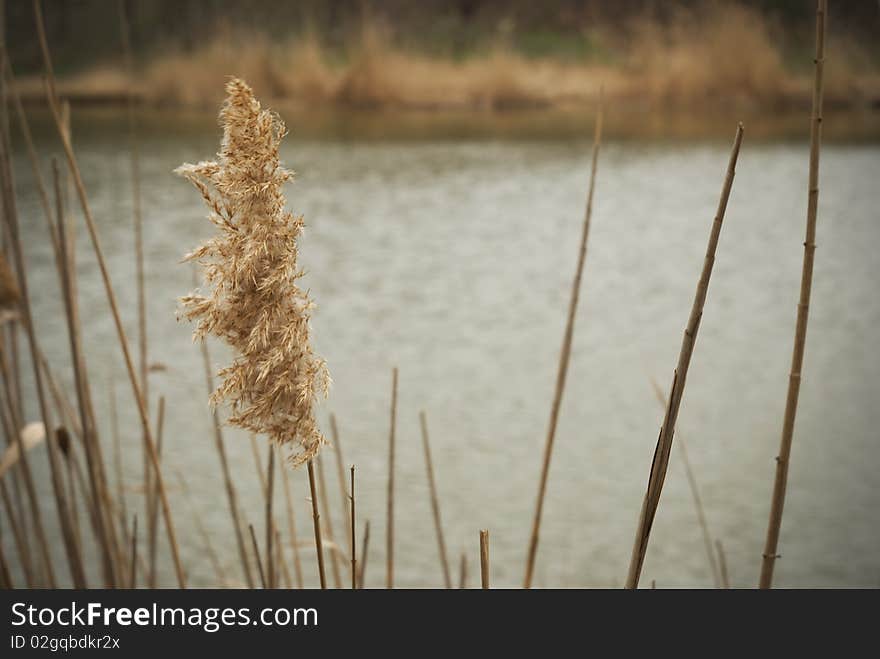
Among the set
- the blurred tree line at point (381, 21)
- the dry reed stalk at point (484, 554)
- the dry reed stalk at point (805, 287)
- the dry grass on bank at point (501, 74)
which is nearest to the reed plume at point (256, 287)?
the dry reed stalk at point (484, 554)

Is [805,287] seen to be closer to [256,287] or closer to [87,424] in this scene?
[256,287]

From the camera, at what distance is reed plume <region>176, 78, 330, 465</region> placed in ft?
1.25

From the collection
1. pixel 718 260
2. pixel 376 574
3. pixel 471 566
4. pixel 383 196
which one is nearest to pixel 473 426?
pixel 471 566

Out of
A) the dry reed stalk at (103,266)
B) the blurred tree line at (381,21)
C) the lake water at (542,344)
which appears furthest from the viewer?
the blurred tree line at (381,21)

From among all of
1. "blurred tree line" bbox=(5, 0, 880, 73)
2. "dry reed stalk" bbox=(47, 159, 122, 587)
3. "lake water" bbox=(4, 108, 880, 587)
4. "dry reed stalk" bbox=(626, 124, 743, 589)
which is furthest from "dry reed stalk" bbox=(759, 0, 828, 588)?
"blurred tree line" bbox=(5, 0, 880, 73)

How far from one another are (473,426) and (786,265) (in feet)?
3.16

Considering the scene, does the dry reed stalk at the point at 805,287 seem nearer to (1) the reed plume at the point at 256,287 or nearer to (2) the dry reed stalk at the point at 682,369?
(2) the dry reed stalk at the point at 682,369

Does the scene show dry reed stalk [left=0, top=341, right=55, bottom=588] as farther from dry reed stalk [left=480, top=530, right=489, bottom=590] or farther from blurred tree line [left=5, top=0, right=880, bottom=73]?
blurred tree line [left=5, top=0, right=880, bottom=73]

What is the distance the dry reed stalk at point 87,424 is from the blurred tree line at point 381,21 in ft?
8.68

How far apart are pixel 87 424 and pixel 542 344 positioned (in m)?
1.40

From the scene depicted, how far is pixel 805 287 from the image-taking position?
17.3 inches

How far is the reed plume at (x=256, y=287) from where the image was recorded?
15.0 inches

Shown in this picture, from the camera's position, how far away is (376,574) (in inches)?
61.1
